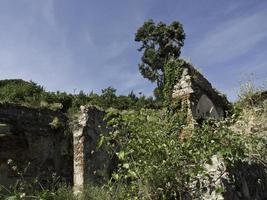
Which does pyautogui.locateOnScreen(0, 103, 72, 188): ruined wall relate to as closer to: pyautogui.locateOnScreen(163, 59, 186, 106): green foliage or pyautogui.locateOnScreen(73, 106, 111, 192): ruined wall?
pyautogui.locateOnScreen(73, 106, 111, 192): ruined wall

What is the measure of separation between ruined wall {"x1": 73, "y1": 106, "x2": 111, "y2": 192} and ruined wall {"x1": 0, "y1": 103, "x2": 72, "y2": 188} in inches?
82.7

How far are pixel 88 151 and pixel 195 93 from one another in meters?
2.95

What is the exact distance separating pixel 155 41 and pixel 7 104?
25.9 metres

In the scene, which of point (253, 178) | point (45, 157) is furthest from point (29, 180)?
point (253, 178)

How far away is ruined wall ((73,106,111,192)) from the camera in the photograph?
9.29m

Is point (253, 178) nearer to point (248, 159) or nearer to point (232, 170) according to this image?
point (248, 159)

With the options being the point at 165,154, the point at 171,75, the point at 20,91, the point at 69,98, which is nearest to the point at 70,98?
the point at 69,98

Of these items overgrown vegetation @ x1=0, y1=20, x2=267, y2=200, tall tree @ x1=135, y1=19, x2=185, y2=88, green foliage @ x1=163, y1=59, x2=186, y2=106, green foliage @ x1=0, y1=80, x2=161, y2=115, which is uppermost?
tall tree @ x1=135, y1=19, x2=185, y2=88

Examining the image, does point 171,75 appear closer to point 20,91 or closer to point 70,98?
point 70,98

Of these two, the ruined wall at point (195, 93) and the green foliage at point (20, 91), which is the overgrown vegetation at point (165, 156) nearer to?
the ruined wall at point (195, 93)

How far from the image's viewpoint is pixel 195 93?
391 inches

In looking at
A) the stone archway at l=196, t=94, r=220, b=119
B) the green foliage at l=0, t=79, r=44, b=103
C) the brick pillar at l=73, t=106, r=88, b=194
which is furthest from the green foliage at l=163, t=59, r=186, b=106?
the green foliage at l=0, t=79, r=44, b=103

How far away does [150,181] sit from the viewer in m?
4.66

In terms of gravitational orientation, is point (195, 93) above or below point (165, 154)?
above
